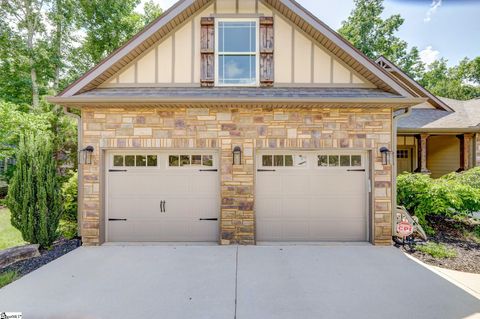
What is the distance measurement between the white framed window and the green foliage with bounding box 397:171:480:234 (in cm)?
537

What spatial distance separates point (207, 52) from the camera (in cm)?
605

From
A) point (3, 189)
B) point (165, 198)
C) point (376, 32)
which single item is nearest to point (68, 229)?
point (165, 198)

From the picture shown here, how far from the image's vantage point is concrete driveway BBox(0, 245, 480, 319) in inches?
129

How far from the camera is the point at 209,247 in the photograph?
18.3 ft

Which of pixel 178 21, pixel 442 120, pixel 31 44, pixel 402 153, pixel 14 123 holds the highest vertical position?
pixel 31 44

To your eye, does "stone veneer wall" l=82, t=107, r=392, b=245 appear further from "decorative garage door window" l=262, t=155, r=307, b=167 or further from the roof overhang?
the roof overhang

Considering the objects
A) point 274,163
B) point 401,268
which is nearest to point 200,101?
point 274,163

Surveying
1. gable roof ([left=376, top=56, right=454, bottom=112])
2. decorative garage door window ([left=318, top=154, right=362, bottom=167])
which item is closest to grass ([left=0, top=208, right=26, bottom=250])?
decorative garage door window ([left=318, top=154, right=362, bottom=167])

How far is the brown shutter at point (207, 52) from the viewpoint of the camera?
19.9 ft

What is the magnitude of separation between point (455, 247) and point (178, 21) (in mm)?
8218

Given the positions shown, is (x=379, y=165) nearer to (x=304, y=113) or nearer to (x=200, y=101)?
(x=304, y=113)

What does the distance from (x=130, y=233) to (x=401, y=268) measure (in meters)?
5.69

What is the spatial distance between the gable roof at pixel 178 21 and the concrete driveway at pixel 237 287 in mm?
3750

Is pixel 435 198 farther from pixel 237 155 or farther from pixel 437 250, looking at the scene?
pixel 237 155
